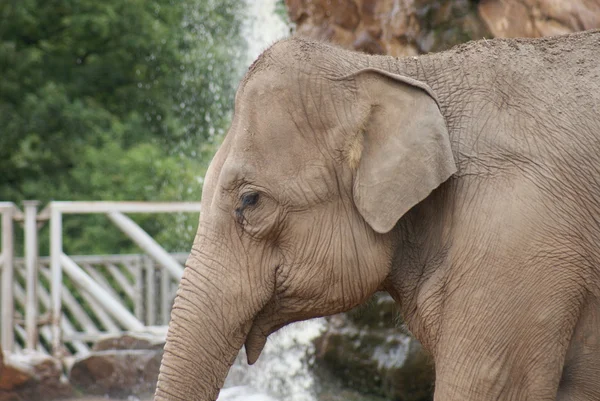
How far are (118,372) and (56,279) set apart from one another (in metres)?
1.06

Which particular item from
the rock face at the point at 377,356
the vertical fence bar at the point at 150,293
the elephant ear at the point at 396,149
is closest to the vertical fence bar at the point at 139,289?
the vertical fence bar at the point at 150,293

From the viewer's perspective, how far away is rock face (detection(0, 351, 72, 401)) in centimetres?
848

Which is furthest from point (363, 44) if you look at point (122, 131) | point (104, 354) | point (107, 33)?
point (107, 33)

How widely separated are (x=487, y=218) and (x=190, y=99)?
46.8ft

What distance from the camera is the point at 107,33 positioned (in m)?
16.9

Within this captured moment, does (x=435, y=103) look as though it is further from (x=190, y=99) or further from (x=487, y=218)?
(x=190, y=99)

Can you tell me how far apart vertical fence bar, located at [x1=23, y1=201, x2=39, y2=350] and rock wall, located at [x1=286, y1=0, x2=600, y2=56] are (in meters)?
3.01

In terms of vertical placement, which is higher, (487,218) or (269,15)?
(487,218)

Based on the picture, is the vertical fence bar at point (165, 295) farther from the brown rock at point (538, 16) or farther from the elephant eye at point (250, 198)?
the elephant eye at point (250, 198)

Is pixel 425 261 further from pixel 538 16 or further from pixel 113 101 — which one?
pixel 113 101

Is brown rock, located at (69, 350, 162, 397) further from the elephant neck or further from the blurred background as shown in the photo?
the elephant neck

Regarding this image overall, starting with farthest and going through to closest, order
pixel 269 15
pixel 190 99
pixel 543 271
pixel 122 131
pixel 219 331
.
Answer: pixel 190 99 < pixel 122 131 < pixel 269 15 < pixel 219 331 < pixel 543 271

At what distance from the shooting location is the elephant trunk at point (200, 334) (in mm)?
3336

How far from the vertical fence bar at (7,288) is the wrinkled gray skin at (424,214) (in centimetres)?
602
